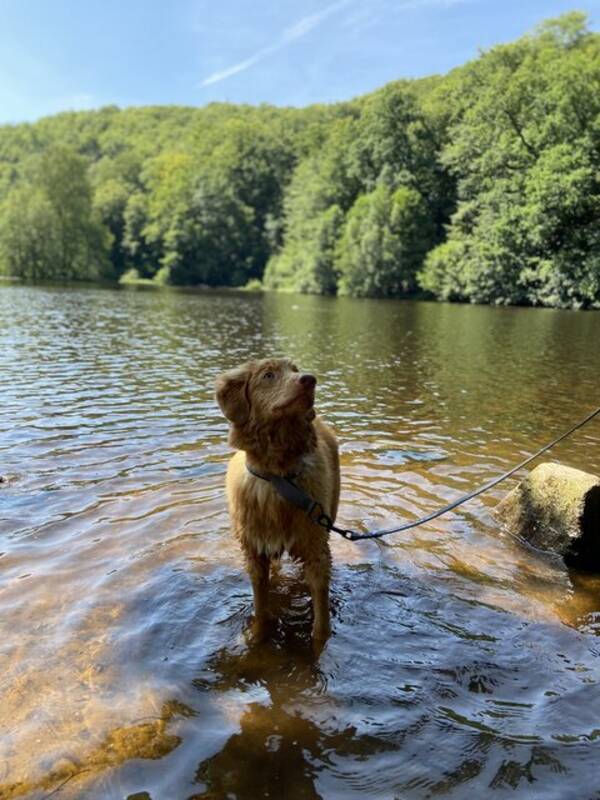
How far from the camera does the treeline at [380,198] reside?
180 feet

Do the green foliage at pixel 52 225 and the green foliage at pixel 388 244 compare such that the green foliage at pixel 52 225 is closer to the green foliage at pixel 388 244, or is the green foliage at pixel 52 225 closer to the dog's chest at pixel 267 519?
the green foliage at pixel 388 244

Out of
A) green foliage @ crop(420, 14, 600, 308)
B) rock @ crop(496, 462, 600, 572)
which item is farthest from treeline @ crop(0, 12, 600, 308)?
rock @ crop(496, 462, 600, 572)

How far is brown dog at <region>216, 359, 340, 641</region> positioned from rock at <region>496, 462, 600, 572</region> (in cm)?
310

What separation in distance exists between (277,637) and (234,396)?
6.90 feet

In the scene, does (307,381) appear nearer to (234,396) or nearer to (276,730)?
(234,396)

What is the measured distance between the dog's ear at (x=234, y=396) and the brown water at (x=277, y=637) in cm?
191

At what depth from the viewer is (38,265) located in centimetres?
8819

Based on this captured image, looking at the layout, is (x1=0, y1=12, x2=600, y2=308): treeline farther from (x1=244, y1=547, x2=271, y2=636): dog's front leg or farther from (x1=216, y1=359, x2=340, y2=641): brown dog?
(x1=244, y1=547, x2=271, y2=636): dog's front leg

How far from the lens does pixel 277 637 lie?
5.14m

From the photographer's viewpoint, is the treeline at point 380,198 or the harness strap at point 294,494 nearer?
the harness strap at point 294,494

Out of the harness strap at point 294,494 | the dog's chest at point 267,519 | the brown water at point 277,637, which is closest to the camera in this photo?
the brown water at point 277,637

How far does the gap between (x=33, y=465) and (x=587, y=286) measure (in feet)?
171

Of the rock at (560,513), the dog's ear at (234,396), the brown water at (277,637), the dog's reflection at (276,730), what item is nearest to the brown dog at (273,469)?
the dog's ear at (234,396)

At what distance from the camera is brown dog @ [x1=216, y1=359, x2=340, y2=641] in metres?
4.80
